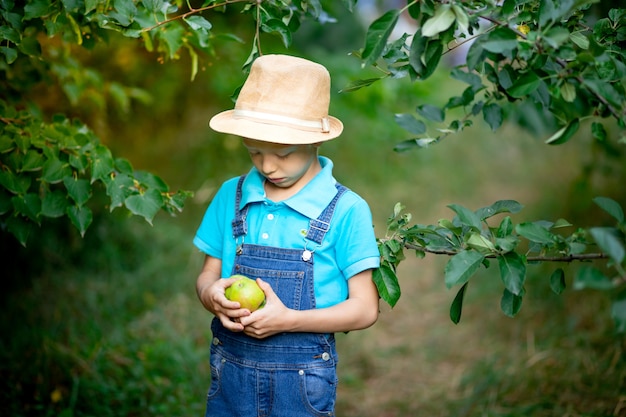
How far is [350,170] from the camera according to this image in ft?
22.1

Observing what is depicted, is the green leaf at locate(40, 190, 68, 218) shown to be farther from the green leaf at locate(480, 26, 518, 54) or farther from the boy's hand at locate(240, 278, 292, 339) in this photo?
the green leaf at locate(480, 26, 518, 54)

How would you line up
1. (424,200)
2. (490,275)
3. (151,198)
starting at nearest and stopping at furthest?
1. (151,198)
2. (490,275)
3. (424,200)

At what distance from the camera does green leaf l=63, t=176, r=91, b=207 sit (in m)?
2.16

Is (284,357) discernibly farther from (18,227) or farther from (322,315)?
(18,227)

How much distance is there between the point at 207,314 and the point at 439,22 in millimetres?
2769

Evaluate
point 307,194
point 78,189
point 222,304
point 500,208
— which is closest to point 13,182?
point 78,189

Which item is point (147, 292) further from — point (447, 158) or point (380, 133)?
point (447, 158)

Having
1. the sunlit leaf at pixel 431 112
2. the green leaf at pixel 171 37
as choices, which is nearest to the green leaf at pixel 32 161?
the green leaf at pixel 171 37

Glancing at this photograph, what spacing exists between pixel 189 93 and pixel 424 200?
8.19 feet

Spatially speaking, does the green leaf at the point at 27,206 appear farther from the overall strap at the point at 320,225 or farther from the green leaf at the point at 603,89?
the green leaf at the point at 603,89

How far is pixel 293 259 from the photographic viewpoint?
1.91m

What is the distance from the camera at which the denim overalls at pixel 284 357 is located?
190 centimetres

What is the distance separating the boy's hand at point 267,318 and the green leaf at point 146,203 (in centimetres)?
53

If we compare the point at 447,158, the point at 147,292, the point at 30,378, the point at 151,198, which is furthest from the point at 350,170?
the point at 151,198
